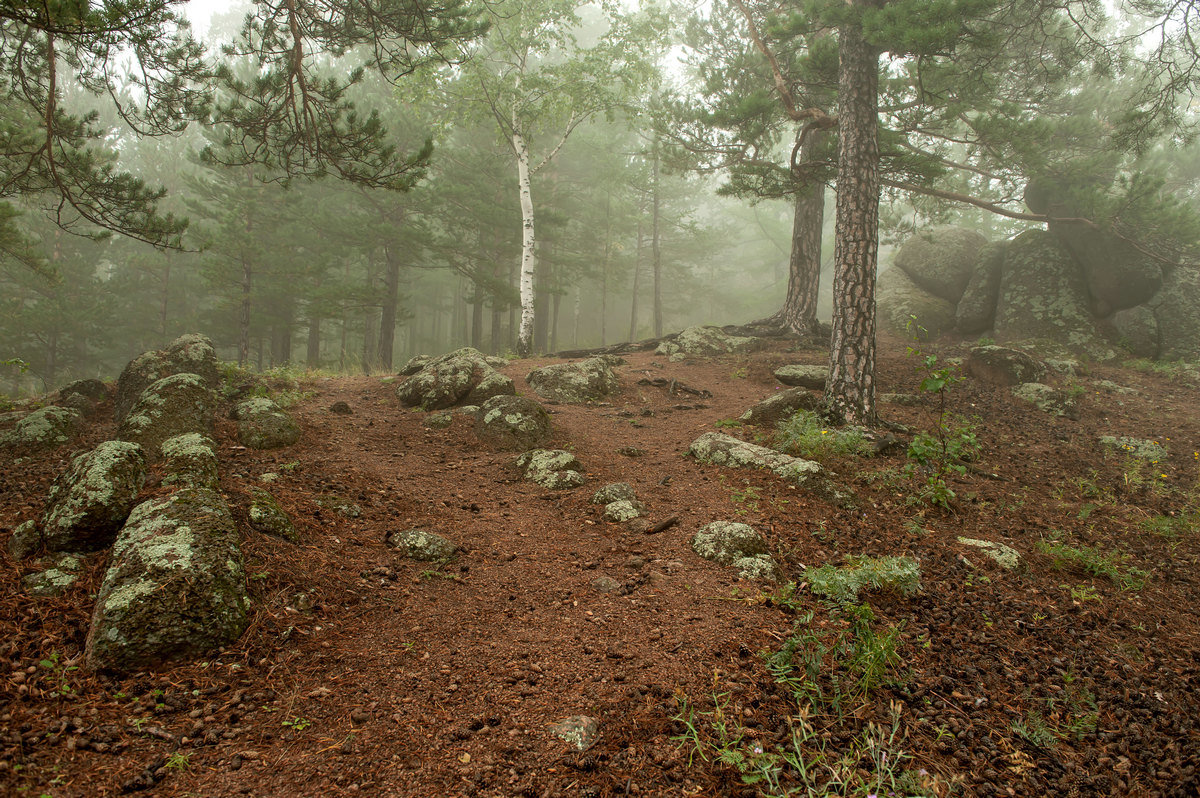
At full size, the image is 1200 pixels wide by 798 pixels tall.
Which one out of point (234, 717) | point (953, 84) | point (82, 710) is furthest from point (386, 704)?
point (953, 84)

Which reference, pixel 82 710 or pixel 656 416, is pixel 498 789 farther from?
pixel 656 416

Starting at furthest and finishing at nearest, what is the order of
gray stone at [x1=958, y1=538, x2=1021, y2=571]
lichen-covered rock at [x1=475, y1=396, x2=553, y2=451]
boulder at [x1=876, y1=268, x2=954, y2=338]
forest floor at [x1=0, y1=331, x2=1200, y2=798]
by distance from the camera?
boulder at [x1=876, y1=268, x2=954, y2=338] < lichen-covered rock at [x1=475, y1=396, x2=553, y2=451] < gray stone at [x1=958, y1=538, x2=1021, y2=571] < forest floor at [x1=0, y1=331, x2=1200, y2=798]

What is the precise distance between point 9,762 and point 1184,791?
453 cm

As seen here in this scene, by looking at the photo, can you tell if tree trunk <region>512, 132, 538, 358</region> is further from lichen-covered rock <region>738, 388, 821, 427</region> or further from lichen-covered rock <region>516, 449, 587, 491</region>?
lichen-covered rock <region>516, 449, 587, 491</region>

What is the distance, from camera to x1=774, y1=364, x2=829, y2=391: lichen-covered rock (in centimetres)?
954

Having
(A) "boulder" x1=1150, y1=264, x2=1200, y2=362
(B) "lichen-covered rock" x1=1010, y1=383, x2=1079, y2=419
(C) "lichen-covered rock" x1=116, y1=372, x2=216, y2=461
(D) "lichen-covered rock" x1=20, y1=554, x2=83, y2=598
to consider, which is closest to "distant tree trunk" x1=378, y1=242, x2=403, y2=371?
(C) "lichen-covered rock" x1=116, y1=372, x2=216, y2=461

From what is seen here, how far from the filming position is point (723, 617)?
3.20 m

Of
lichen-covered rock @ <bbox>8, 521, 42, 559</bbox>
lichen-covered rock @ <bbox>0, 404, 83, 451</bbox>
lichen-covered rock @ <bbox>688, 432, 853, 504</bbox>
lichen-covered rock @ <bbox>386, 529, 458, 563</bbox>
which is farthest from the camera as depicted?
lichen-covered rock @ <bbox>688, 432, 853, 504</bbox>

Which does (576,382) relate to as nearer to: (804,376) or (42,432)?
(804,376)

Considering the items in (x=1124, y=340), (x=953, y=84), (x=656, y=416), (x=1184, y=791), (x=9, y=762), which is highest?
(x=953, y=84)

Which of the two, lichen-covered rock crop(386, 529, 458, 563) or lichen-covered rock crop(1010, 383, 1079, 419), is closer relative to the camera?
Result: lichen-covered rock crop(386, 529, 458, 563)

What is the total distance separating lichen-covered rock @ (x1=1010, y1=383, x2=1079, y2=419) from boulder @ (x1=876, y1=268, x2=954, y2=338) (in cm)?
627

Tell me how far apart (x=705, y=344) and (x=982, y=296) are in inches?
339

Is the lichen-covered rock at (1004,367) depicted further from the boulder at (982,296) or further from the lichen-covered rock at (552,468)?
the lichen-covered rock at (552,468)
